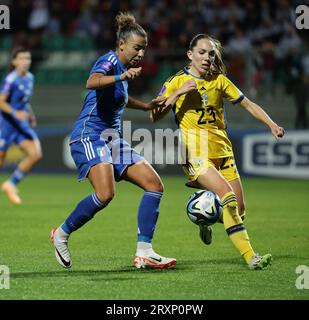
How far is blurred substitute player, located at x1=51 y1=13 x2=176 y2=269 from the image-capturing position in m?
7.30

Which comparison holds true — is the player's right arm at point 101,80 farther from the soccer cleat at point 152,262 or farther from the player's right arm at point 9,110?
the player's right arm at point 9,110

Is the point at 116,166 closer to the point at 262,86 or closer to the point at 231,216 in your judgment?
the point at 231,216

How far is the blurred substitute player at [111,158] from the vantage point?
7.30 m

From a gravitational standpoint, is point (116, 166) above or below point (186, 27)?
below

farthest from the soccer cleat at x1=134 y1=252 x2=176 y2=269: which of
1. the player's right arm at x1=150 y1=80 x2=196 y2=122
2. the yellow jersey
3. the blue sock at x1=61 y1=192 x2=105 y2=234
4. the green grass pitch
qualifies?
the player's right arm at x1=150 y1=80 x2=196 y2=122

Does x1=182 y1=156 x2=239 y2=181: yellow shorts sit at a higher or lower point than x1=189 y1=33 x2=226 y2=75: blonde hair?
lower

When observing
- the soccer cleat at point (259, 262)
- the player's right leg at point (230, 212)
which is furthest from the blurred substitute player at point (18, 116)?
the soccer cleat at point (259, 262)

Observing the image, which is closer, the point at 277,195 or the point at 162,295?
the point at 162,295

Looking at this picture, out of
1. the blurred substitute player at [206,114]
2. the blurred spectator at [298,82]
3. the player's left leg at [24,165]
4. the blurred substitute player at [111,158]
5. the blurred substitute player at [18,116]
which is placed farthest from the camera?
the blurred spectator at [298,82]

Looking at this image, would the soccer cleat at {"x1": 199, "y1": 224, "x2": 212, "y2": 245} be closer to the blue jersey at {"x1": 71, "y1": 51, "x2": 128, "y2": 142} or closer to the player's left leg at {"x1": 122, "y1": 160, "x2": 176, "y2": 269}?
the player's left leg at {"x1": 122, "y1": 160, "x2": 176, "y2": 269}

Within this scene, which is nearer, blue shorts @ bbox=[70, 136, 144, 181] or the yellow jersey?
blue shorts @ bbox=[70, 136, 144, 181]

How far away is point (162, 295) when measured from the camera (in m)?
6.12

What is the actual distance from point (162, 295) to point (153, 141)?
1085 cm
